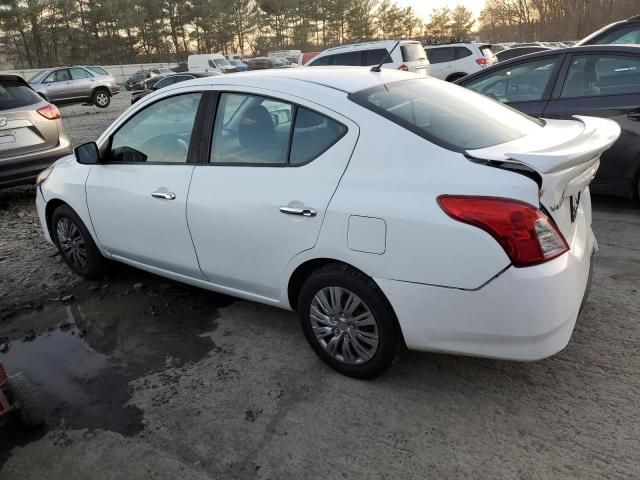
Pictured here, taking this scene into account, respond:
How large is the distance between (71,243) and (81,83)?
19646mm

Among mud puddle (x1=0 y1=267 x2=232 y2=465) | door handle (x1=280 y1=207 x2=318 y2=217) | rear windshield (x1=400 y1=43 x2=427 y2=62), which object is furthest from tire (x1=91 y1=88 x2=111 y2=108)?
door handle (x1=280 y1=207 x2=318 y2=217)

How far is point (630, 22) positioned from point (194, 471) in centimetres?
900

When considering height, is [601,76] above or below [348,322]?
above

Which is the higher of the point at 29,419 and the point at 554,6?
the point at 554,6

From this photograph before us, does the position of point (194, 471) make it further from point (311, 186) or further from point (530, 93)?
point (530, 93)

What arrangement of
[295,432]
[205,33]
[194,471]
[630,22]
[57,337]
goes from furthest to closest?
[205,33] → [630,22] → [57,337] → [295,432] → [194,471]

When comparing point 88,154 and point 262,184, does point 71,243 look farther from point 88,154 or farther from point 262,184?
point 262,184

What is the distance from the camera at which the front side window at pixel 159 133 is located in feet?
10.9

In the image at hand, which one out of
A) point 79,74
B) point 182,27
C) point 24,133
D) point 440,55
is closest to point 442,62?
point 440,55

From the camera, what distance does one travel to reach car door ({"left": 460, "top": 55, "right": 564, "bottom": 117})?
17.4ft

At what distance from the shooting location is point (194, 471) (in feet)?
7.57

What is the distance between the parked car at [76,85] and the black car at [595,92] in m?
19.7

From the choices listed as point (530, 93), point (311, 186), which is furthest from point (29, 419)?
point (530, 93)

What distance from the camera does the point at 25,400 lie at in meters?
2.53
